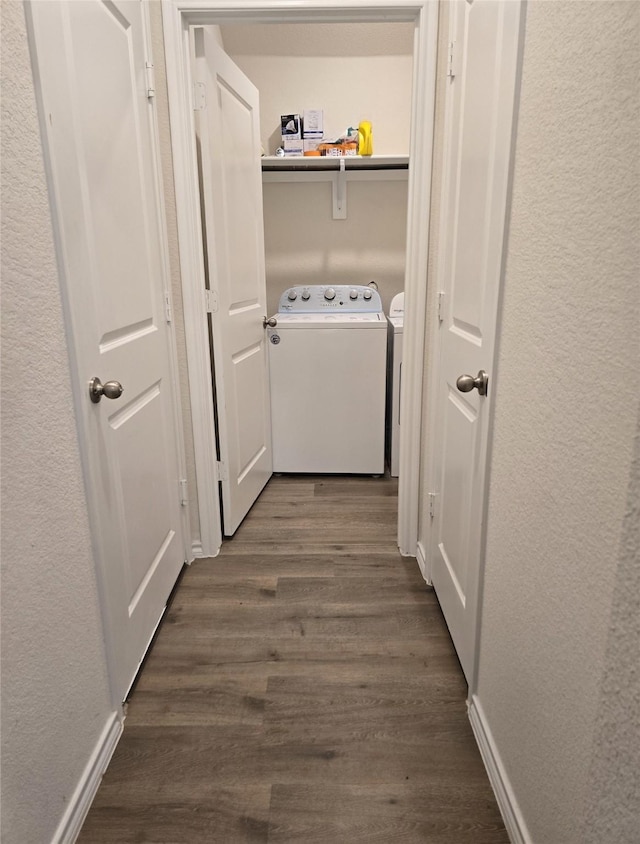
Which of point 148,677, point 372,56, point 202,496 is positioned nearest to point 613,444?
point 148,677

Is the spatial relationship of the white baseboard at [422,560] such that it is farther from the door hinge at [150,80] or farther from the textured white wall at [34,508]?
the door hinge at [150,80]

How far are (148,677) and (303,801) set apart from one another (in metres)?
0.59

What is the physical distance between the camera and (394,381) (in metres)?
2.91

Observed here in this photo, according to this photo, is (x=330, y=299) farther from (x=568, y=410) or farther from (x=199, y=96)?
(x=568, y=410)

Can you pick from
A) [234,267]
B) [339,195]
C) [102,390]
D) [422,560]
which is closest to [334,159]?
[339,195]

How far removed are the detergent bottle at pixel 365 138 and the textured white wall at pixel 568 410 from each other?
83.0 inches

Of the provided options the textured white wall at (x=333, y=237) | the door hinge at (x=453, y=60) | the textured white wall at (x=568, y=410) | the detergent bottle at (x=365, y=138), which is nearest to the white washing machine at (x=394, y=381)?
the textured white wall at (x=333, y=237)

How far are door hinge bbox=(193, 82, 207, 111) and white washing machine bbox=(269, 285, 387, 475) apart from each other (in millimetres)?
1065

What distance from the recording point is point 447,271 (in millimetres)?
1691

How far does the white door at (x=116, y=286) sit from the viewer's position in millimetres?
1129

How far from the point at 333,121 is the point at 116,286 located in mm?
2325

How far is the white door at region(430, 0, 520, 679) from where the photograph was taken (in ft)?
3.84

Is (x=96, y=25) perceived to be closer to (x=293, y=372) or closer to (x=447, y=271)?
(x=447, y=271)

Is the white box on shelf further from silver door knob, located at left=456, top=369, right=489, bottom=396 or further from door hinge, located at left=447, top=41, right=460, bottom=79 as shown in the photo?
silver door knob, located at left=456, top=369, right=489, bottom=396
